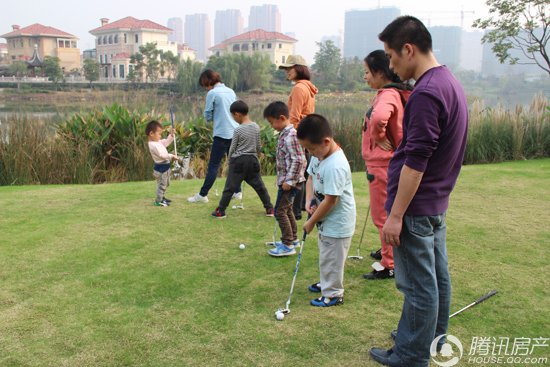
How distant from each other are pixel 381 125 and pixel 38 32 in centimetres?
8263

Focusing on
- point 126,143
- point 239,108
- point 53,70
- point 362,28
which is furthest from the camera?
point 362,28

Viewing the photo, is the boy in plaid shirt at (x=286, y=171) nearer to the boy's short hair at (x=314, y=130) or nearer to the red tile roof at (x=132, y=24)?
the boy's short hair at (x=314, y=130)

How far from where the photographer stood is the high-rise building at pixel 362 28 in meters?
149

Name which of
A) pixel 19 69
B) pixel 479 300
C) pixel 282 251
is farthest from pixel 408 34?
pixel 19 69

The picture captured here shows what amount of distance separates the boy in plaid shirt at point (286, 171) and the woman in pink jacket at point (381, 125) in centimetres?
78

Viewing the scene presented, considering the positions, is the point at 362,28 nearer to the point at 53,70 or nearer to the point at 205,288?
the point at 53,70

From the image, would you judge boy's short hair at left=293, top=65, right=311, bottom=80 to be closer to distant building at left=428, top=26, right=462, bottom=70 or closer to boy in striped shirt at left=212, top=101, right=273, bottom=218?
boy in striped shirt at left=212, top=101, right=273, bottom=218

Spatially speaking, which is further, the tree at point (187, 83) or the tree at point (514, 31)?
the tree at point (187, 83)

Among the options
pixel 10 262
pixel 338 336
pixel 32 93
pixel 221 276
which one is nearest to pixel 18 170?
pixel 10 262

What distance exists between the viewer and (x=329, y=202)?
10.2 ft

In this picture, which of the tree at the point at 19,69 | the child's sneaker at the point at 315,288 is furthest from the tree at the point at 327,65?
the child's sneaker at the point at 315,288

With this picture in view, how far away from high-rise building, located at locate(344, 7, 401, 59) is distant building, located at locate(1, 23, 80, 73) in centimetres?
8877

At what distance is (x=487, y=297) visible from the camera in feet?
11.3

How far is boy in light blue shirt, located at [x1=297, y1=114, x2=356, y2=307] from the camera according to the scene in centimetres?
313
